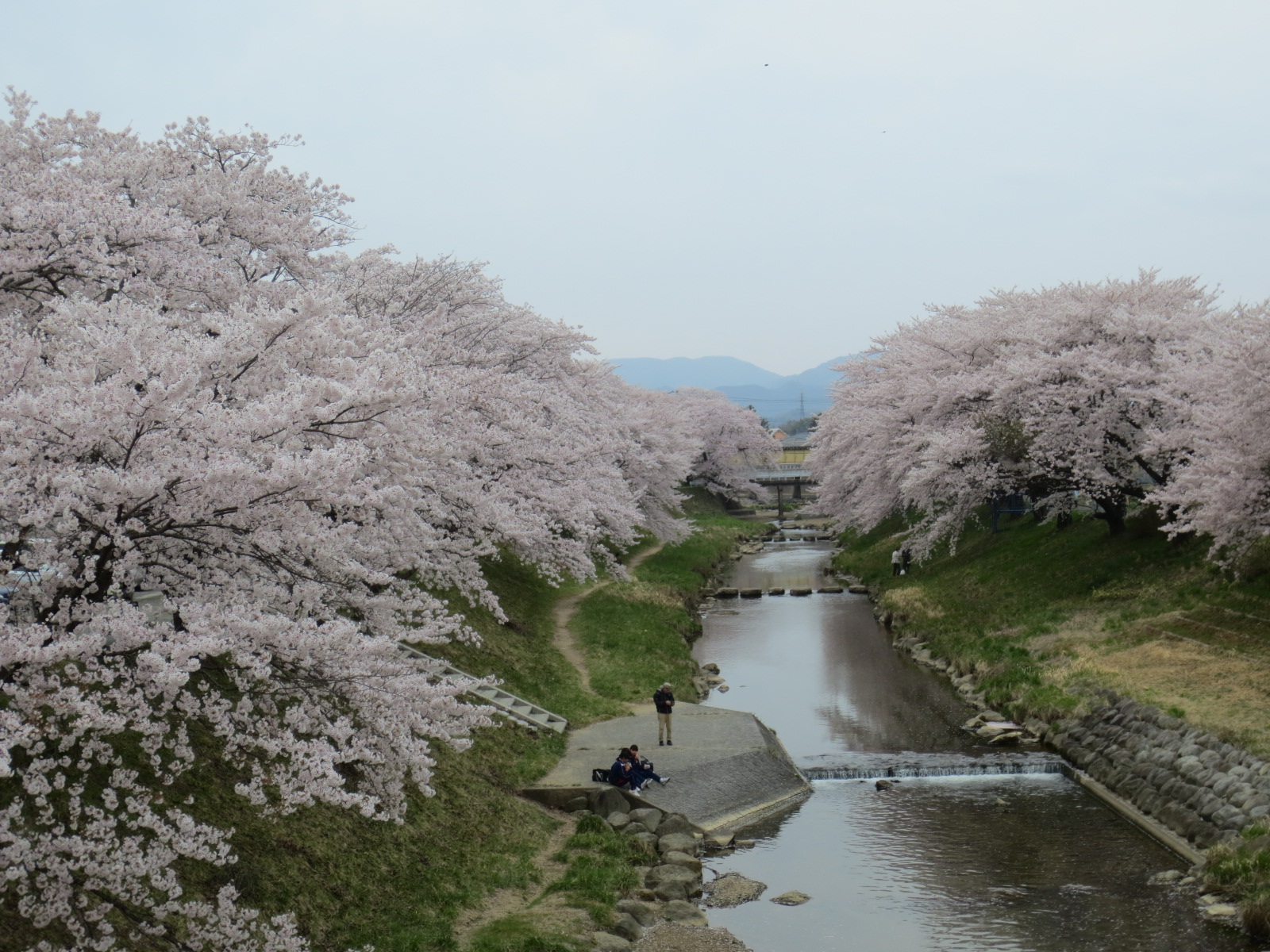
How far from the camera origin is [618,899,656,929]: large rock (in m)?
15.4

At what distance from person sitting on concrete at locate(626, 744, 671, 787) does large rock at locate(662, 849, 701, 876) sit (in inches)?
74.5

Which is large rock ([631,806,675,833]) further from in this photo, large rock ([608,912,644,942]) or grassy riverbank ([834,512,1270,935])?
grassy riverbank ([834,512,1270,935])

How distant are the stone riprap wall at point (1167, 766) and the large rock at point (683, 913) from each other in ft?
26.5

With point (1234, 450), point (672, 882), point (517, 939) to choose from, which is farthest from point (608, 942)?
point (1234, 450)

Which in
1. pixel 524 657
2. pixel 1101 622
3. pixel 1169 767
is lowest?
pixel 1169 767

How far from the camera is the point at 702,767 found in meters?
20.9

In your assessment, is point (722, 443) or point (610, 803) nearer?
point (610, 803)

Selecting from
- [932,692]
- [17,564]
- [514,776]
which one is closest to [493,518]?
[514,776]

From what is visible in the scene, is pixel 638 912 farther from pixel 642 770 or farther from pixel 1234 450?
pixel 1234 450

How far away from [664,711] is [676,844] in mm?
3803

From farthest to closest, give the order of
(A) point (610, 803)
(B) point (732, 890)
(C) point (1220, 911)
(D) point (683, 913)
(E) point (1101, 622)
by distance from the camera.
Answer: (E) point (1101, 622)
(A) point (610, 803)
(B) point (732, 890)
(D) point (683, 913)
(C) point (1220, 911)

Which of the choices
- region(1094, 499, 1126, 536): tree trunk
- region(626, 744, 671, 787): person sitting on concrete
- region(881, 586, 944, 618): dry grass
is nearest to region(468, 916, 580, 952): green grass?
region(626, 744, 671, 787): person sitting on concrete

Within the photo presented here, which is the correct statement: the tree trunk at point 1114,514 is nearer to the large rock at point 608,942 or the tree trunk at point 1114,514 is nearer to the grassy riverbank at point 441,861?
the grassy riverbank at point 441,861

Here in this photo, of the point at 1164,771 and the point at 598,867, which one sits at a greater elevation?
the point at 1164,771
